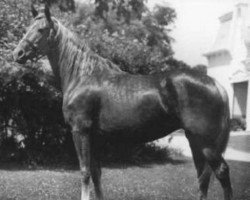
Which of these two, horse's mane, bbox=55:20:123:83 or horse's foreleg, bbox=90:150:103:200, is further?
horse's mane, bbox=55:20:123:83

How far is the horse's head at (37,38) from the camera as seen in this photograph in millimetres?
5902

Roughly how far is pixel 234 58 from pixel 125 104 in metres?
25.1

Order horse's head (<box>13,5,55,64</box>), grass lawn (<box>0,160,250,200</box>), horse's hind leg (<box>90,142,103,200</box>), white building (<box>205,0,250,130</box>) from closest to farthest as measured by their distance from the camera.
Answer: horse's hind leg (<box>90,142,103,200</box>) < horse's head (<box>13,5,55,64</box>) < grass lawn (<box>0,160,250,200</box>) < white building (<box>205,0,250,130</box>)

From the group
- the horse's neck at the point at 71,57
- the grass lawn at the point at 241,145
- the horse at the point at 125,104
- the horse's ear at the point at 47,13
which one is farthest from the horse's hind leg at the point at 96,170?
the grass lawn at the point at 241,145

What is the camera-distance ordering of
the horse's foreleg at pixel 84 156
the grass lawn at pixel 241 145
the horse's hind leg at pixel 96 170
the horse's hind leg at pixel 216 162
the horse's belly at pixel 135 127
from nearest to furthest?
the horse's hind leg at pixel 216 162 < the horse's belly at pixel 135 127 < the horse's foreleg at pixel 84 156 < the horse's hind leg at pixel 96 170 < the grass lawn at pixel 241 145

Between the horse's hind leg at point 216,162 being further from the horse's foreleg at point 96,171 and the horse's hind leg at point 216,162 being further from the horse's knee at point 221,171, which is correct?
the horse's foreleg at point 96,171

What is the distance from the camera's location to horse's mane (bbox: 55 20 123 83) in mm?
5973

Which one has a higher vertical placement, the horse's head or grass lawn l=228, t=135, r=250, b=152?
the horse's head

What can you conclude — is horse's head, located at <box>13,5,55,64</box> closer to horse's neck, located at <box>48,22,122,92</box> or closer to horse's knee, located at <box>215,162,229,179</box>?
horse's neck, located at <box>48,22,122,92</box>

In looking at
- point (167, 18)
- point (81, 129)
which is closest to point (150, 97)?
point (81, 129)

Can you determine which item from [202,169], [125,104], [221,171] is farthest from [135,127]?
[221,171]

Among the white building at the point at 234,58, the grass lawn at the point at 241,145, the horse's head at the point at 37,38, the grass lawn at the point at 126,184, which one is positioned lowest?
the grass lawn at the point at 126,184

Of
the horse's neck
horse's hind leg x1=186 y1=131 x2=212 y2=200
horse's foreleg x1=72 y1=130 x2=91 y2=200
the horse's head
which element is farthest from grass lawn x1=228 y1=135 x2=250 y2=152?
the horse's head

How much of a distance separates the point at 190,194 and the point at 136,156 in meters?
4.81
